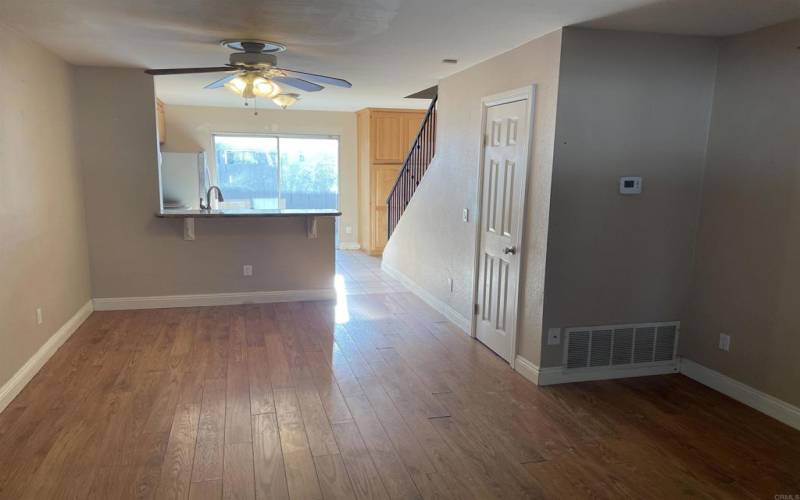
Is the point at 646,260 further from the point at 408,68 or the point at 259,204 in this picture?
the point at 259,204

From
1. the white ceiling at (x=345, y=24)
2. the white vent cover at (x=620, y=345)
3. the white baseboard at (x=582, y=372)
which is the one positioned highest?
the white ceiling at (x=345, y=24)

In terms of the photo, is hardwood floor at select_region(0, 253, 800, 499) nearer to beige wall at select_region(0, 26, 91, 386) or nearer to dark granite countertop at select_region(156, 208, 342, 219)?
beige wall at select_region(0, 26, 91, 386)

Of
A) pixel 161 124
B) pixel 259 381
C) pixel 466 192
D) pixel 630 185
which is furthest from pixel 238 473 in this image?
pixel 161 124

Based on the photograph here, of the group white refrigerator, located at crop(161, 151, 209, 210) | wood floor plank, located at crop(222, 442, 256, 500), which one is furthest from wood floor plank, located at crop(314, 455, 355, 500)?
white refrigerator, located at crop(161, 151, 209, 210)

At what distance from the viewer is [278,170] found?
331 inches

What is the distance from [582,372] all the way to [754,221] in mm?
1473

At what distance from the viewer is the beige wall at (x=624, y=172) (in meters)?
3.30

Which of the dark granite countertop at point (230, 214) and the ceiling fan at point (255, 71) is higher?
the ceiling fan at point (255, 71)

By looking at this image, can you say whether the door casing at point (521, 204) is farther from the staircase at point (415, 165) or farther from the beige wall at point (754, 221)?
the staircase at point (415, 165)

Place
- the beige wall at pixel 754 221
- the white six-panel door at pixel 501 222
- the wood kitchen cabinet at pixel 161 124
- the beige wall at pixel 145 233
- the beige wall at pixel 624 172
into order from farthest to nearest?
the wood kitchen cabinet at pixel 161 124 < the beige wall at pixel 145 233 < the white six-panel door at pixel 501 222 < the beige wall at pixel 624 172 < the beige wall at pixel 754 221

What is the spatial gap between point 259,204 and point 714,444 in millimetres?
7118

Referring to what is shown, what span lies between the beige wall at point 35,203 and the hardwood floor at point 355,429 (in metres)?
0.37

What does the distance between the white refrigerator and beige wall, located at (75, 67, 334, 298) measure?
1977 millimetres

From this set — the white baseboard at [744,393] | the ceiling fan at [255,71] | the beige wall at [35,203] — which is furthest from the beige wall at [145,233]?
the white baseboard at [744,393]
